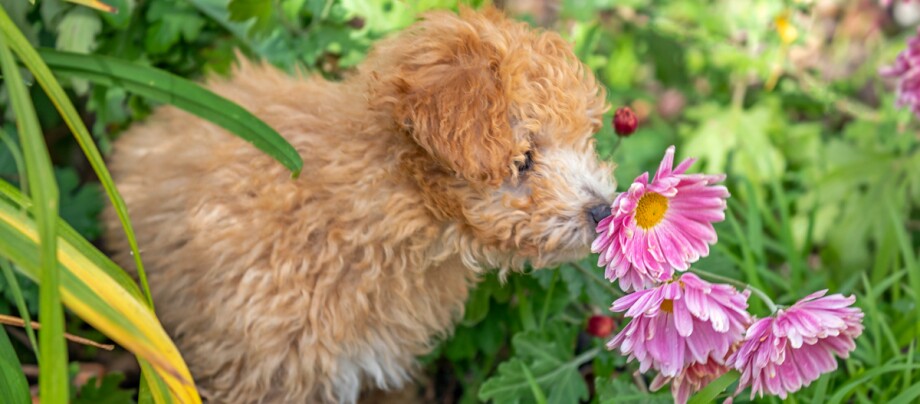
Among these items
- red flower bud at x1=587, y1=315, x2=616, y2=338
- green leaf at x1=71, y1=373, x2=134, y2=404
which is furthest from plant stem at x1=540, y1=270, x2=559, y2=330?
green leaf at x1=71, y1=373, x2=134, y2=404

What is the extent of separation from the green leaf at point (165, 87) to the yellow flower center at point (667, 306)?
93cm

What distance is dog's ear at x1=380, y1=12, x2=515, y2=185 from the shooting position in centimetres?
181

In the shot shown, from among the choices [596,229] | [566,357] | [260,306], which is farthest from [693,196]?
[260,306]

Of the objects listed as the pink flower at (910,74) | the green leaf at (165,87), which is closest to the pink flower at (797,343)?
the green leaf at (165,87)

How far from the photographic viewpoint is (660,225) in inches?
74.9

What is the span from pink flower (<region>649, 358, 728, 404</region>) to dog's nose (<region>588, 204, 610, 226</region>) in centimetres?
42

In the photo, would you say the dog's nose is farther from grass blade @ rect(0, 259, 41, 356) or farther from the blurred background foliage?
grass blade @ rect(0, 259, 41, 356)

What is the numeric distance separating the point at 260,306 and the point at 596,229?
0.81 m

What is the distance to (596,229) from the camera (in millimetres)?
1857

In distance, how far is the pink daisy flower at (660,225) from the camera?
1.80 m

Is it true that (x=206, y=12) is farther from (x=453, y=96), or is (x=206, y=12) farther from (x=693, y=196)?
(x=693, y=196)

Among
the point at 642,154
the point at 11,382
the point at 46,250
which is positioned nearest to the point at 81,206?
the point at 11,382

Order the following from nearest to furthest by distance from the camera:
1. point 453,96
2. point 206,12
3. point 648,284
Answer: point 453,96, point 648,284, point 206,12

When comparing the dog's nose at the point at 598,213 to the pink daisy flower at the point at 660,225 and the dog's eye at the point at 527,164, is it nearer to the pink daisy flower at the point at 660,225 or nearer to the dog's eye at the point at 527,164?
the pink daisy flower at the point at 660,225
